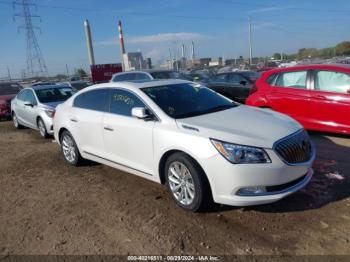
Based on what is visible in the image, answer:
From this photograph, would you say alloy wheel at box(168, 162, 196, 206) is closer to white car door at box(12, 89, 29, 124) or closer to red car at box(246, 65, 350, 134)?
red car at box(246, 65, 350, 134)

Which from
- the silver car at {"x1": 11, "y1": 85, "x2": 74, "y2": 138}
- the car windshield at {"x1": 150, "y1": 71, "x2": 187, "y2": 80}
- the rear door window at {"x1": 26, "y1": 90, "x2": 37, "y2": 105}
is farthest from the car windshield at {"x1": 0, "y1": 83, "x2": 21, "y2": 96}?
the car windshield at {"x1": 150, "y1": 71, "x2": 187, "y2": 80}

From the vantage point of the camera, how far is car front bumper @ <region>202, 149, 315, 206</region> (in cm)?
355

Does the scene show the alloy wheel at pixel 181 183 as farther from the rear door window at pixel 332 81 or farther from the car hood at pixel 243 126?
the rear door window at pixel 332 81

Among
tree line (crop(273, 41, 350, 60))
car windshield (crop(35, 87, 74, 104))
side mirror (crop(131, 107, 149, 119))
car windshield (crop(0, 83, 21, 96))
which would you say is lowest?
tree line (crop(273, 41, 350, 60))

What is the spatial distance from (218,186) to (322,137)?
439 centimetres

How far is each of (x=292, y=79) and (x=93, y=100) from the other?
448cm

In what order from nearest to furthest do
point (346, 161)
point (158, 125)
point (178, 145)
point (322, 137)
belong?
point (178, 145), point (158, 125), point (346, 161), point (322, 137)

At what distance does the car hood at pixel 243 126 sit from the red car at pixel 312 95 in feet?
8.51

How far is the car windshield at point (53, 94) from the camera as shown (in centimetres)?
975

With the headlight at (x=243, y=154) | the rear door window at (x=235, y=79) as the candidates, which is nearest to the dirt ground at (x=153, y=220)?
the headlight at (x=243, y=154)

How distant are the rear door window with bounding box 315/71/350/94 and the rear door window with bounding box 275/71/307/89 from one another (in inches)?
12.2

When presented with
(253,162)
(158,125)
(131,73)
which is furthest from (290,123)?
(131,73)

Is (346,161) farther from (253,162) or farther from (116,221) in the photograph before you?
(116,221)

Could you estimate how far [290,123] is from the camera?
434 centimetres
